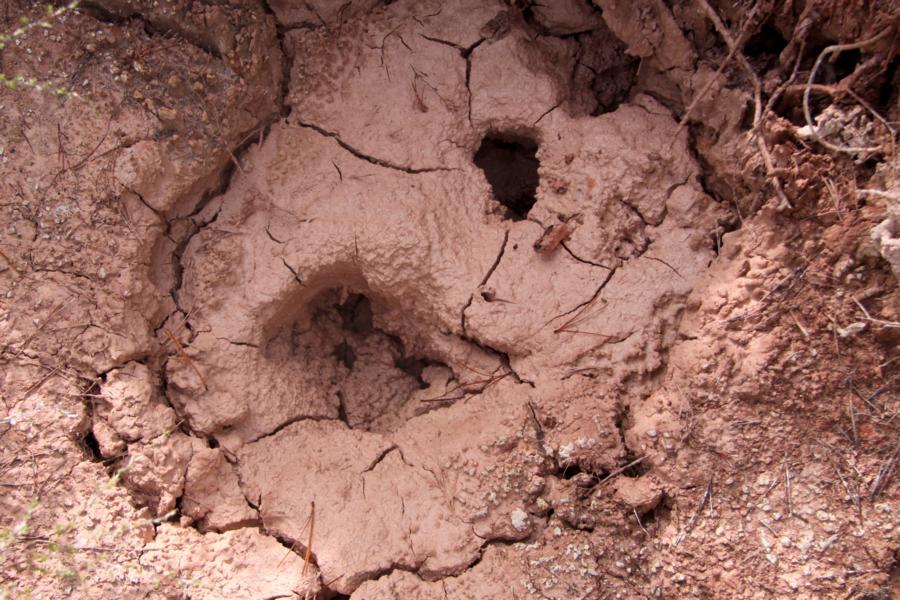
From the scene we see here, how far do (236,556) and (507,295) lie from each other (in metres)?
1.23

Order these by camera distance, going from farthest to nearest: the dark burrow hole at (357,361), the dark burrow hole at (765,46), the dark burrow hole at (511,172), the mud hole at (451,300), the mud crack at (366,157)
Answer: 1. the dark burrow hole at (511,172)
2. the dark burrow hole at (357,361)
3. the mud crack at (366,157)
4. the dark burrow hole at (765,46)
5. the mud hole at (451,300)

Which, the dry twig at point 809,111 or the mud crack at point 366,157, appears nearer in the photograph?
the dry twig at point 809,111

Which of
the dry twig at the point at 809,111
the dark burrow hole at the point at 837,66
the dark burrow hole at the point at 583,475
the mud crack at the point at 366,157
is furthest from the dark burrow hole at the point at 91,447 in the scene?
the dark burrow hole at the point at 837,66

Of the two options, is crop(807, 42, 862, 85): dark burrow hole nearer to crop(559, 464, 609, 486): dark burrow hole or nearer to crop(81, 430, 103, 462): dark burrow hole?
crop(559, 464, 609, 486): dark burrow hole

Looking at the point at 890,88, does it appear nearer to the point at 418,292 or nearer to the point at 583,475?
the point at 583,475

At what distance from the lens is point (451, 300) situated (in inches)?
94.5

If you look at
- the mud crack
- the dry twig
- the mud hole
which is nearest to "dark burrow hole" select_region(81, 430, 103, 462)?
the mud hole

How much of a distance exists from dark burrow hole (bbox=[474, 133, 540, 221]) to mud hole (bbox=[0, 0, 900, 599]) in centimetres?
1

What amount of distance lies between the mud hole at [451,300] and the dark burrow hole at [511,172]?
0.01 metres

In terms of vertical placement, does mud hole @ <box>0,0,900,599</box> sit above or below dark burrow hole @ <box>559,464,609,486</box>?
above

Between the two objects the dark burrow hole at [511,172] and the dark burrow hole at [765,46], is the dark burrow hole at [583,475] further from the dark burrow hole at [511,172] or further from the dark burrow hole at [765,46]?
the dark burrow hole at [765,46]

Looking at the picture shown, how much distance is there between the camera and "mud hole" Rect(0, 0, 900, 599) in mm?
1938

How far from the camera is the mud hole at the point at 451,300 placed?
6.36ft

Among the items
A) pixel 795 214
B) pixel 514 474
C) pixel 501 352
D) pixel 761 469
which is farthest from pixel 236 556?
pixel 795 214
